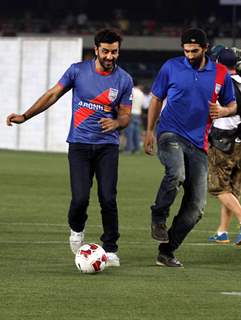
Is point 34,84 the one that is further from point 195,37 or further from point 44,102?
point 195,37

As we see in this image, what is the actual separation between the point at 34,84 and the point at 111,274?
27348 mm

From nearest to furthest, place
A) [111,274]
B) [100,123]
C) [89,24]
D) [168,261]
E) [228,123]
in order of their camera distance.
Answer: [111,274]
[100,123]
[168,261]
[228,123]
[89,24]

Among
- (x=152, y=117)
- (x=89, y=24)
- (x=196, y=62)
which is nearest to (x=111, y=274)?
(x=152, y=117)

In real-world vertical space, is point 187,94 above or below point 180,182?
above

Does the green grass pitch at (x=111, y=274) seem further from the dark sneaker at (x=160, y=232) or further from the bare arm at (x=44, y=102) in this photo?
the bare arm at (x=44, y=102)

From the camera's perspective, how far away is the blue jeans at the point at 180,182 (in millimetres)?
12273

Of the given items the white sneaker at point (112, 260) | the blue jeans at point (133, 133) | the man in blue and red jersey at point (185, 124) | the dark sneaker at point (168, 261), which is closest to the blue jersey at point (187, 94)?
the man in blue and red jersey at point (185, 124)

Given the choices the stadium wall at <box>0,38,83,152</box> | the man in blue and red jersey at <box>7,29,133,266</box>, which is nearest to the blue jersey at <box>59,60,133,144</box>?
the man in blue and red jersey at <box>7,29,133,266</box>

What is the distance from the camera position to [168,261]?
12.5m

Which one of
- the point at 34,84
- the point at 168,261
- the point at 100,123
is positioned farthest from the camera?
the point at 34,84

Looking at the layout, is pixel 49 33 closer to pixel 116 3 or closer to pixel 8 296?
pixel 116 3

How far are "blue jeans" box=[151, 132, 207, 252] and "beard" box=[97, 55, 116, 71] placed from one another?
0.83 m

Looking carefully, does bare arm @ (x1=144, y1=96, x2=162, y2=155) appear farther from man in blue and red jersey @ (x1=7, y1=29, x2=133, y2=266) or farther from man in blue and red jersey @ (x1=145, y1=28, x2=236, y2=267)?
man in blue and red jersey @ (x1=7, y1=29, x2=133, y2=266)

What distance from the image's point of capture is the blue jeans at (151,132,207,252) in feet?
40.3
